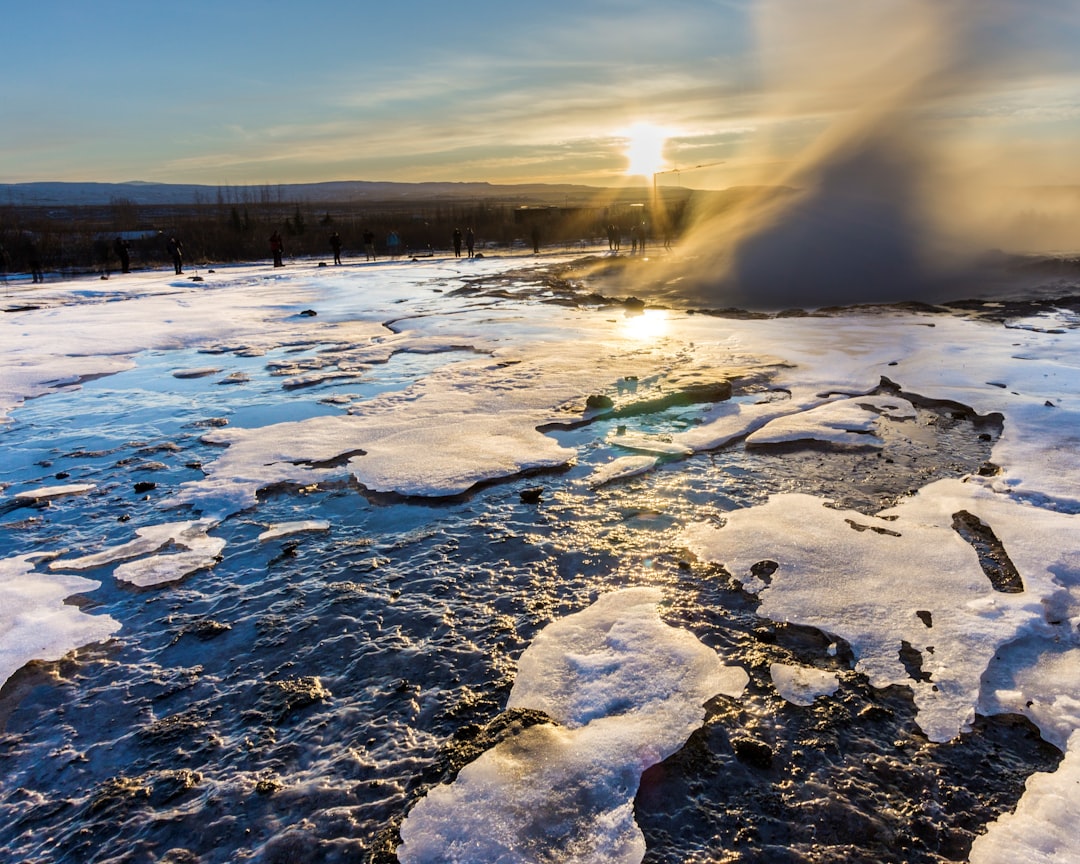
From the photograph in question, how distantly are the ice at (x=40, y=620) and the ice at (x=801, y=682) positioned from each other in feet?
11.7

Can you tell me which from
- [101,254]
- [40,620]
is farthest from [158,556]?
[101,254]

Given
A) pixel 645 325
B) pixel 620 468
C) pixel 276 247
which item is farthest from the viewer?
pixel 276 247

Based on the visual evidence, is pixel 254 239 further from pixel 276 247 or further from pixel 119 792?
pixel 119 792

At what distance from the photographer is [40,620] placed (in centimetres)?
390

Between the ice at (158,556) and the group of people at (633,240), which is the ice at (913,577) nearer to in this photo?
the ice at (158,556)

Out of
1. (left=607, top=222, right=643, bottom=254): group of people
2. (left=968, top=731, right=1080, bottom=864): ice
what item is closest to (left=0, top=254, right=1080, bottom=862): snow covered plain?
(left=968, top=731, right=1080, bottom=864): ice

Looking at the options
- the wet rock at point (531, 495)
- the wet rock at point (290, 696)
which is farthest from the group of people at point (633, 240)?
the wet rock at point (290, 696)

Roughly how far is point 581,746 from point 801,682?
3.74ft

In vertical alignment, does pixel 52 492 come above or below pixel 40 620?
above

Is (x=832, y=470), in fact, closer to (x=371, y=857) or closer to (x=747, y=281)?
(x=371, y=857)

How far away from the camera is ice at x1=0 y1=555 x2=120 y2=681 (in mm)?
3631

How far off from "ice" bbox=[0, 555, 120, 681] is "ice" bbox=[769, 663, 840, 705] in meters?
3.55

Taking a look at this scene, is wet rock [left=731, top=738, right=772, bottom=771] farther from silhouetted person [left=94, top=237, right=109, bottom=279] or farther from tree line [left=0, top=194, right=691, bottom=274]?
silhouetted person [left=94, top=237, right=109, bottom=279]

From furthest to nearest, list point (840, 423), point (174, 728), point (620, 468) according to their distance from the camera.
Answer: point (840, 423), point (620, 468), point (174, 728)
